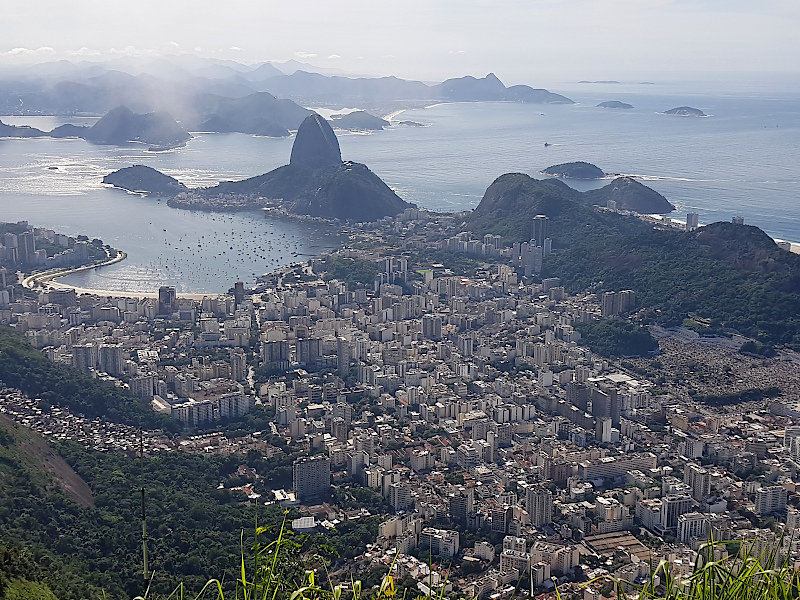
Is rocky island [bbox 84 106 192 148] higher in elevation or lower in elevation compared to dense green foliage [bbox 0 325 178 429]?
higher

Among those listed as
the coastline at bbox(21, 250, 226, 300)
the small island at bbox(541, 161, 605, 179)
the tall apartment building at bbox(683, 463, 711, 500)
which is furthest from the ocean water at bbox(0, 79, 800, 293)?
the tall apartment building at bbox(683, 463, 711, 500)

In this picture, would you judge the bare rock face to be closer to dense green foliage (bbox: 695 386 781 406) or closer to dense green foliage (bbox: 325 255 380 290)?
dense green foliage (bbox: 325 255 380 290)

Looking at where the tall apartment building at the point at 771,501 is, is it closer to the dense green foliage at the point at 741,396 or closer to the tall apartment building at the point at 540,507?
the tall apartment building at the point at 540,507

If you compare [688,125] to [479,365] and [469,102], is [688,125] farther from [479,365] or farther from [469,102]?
[479,365]

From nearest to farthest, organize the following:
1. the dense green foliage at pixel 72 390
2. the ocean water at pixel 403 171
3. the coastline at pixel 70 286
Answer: the dense green foliage at pixel 72 390 < the coastline at pixel 70 286 < the ocean water at pixel 403 171

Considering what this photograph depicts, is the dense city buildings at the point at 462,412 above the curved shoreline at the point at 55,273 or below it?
below

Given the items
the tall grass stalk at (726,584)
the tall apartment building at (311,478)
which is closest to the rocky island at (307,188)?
the tall apartment building at (311,478)

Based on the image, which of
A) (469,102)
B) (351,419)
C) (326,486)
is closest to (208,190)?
(351,419)
